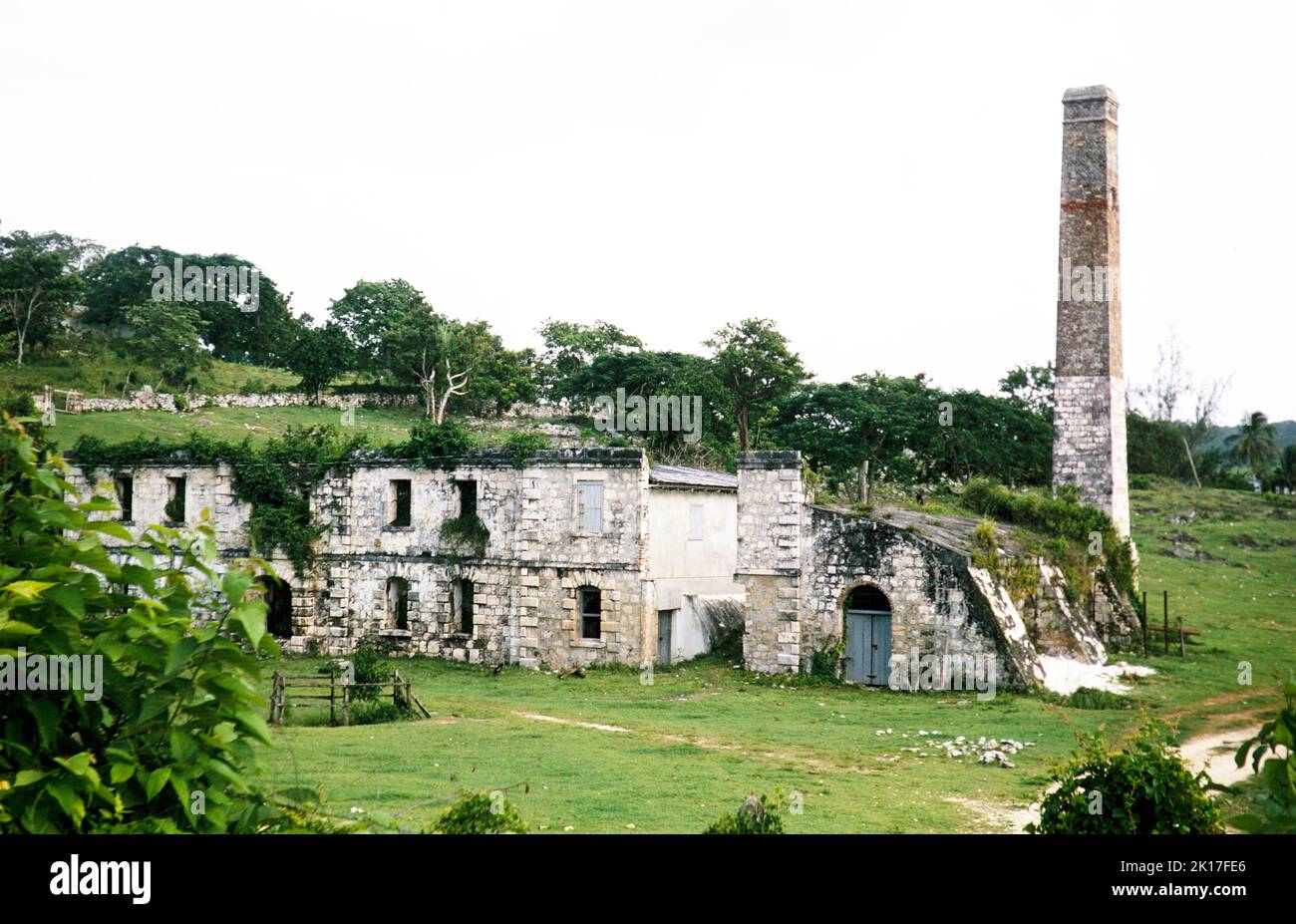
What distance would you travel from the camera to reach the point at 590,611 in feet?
96.8

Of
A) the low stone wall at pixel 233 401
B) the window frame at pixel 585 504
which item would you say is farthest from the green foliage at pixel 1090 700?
the low stone wall at pixel 233 401

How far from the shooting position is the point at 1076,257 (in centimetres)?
3253

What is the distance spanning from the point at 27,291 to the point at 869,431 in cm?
4187

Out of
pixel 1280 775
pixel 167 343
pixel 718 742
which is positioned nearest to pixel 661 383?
pixel 167 343

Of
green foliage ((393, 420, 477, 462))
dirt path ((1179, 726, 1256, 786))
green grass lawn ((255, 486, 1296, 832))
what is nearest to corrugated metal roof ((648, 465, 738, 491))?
green grass lawn ((255, 486, 1296, 832))

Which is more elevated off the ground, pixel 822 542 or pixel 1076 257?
pixel 1076 257

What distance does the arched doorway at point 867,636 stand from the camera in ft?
84.1

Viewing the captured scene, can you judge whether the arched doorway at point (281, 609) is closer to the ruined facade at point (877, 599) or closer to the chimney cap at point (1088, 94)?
the ruined facade at point (877, 599)

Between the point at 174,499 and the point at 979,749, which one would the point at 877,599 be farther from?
the point at 174,499

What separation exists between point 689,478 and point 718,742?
13744mm

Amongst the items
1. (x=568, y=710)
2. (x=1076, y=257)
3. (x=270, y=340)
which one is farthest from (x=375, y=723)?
(x=270, y=340)

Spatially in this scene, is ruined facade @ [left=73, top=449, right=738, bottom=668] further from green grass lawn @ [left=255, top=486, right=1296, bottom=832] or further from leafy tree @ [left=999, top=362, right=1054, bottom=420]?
leafy tree @ [left=999, top=362, right=1054, bottom=420]
